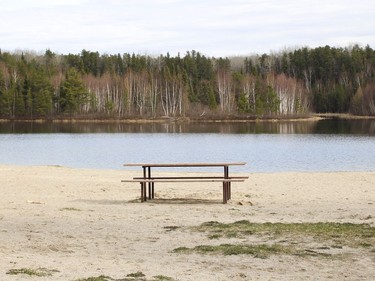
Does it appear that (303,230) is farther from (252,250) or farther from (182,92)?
(182,92)

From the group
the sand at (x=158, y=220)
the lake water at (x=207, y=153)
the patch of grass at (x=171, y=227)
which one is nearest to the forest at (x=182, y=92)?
the lake water at (x=207, y=153)

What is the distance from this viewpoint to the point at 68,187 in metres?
27.2

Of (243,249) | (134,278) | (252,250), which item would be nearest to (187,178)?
(243,249)

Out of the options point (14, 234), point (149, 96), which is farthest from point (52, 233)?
point (149, 96)

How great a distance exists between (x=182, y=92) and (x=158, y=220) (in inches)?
5100

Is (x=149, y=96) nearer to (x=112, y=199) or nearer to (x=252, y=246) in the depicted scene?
(x=112, y=199)

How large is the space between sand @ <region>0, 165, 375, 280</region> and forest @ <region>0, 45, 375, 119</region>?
105 metres

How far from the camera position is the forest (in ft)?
449

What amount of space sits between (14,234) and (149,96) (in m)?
131

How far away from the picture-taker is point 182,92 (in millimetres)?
146500

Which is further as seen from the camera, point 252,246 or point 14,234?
point 14,234

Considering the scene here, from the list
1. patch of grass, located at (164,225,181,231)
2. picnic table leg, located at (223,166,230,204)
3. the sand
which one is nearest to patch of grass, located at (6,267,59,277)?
the sand

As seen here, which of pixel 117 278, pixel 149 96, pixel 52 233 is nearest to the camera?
pixel 117 278

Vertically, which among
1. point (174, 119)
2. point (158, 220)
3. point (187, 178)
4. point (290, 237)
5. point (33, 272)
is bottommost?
point (158, 220)
